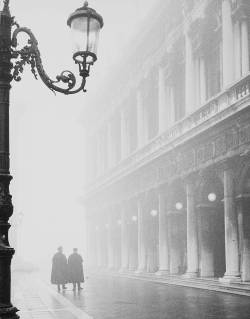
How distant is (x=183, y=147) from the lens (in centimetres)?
2208

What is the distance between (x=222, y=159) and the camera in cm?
1873

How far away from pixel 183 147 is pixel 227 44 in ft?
14.5

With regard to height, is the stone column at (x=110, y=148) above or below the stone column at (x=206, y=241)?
above

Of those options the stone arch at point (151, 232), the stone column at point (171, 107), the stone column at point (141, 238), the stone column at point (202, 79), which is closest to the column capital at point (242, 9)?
the stone column at point (202, 79)

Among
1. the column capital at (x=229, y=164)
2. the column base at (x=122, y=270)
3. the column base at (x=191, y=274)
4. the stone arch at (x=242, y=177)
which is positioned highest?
the column capital at (x=229, y=164)

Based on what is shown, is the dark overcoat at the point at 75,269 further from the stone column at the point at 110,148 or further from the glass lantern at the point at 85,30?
the stone column at the point at 110,148

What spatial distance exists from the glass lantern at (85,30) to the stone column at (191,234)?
15.5 m

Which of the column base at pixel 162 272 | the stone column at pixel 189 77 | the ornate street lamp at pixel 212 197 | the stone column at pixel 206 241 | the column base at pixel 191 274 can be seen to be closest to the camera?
the ornate street lamp at pixel 212 197

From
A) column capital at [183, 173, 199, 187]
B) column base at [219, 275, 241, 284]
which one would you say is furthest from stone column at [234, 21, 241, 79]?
column base at [219, 275, 241, 284]

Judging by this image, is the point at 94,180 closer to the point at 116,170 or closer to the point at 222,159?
the point at 116,170

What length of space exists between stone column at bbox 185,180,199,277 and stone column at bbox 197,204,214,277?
39 cm

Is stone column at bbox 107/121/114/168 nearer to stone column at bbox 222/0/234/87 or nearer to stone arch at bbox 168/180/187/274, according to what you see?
stone arch at bbox 168/180/187/274

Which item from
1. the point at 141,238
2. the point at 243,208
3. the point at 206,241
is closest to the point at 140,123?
the point at 141,238

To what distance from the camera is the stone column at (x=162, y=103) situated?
25812 millimetres
